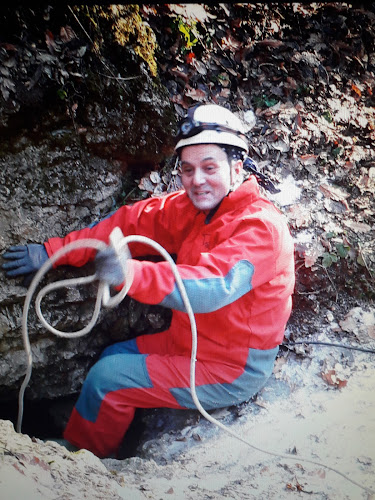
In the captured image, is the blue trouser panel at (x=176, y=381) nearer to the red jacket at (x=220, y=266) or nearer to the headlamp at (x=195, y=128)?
the red jacket at (x=220, y=266)

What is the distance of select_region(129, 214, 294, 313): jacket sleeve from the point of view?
81.7 inches

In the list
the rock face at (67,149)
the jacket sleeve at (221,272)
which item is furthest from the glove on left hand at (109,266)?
the rock face at (67,149)

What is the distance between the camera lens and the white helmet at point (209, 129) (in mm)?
2557

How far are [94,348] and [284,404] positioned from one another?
65.3 inches

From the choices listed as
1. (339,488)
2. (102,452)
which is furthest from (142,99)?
(339,488)

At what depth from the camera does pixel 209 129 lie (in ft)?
8.42

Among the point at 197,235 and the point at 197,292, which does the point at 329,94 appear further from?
the point at 197,292

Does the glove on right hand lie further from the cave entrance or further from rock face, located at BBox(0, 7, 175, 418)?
the cave entrance

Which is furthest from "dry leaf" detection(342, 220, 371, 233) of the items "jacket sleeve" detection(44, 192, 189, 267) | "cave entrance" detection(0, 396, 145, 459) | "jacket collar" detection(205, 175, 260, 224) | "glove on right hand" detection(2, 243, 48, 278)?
"glove on right hand" detection(2, 243, 48, 278)

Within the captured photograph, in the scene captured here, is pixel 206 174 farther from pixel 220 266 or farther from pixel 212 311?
pixel 212 311

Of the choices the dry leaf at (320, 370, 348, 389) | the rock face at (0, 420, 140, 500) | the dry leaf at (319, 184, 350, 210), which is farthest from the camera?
the dry leaf at (319, 184, 350, 210)

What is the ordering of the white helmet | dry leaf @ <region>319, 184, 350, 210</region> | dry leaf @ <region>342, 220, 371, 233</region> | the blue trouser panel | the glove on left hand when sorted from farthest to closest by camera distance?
dry leaf @ <region>319, 184, 350, 210</region> < dry leaf @ <region>342, 220, 371, 233</region> < the blue trouser panel < the white helmet < the glove on left hand

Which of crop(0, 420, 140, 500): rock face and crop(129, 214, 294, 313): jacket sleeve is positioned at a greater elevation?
crop(129, 214, 294, 313): jacket sleeve

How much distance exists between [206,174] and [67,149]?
122 centimetres
